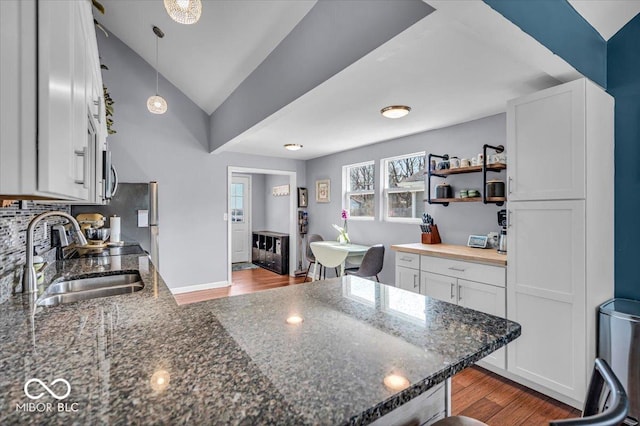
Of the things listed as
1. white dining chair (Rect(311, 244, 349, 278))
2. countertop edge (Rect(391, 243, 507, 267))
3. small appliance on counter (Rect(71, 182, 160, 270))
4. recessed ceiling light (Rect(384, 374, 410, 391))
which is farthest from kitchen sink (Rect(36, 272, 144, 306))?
white dining chair (Rect(311, 244, 349, 278))

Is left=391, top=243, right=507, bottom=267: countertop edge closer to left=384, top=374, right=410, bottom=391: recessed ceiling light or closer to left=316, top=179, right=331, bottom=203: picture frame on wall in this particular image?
left=384, top=374, right=410, bottom=391: recessed ceiling light

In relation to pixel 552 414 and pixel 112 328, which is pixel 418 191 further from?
pixel 112 328

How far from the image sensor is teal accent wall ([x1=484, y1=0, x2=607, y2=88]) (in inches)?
54.7

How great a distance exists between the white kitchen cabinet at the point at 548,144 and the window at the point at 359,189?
2.50m

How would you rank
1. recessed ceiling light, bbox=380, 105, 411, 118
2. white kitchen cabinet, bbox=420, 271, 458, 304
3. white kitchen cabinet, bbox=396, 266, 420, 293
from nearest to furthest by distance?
white kitchen cabinet, bbox=420, 271, 458, 304 → recessed ceiling light, bbox=380, 105, 411, 118 → white kitchen cabinet, bbox=396, 266, 420, 293

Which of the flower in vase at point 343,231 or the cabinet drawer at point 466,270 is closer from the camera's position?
the cabinet drawer at point 466,270

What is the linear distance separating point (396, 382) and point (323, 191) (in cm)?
494

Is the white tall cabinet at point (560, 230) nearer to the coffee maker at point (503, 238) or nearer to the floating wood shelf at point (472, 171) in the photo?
the coffee maker at point (503, 238)

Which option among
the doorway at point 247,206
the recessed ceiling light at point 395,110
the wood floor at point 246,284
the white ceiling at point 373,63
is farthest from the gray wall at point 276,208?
the recessed ceiling light at point 395,110

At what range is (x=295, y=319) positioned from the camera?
108 centimetres

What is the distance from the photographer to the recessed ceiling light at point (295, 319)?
1.05m

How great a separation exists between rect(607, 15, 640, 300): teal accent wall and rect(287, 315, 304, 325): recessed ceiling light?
90.9 inches

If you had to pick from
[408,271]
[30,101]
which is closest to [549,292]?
[408,271]

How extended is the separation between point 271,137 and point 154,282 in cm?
291
